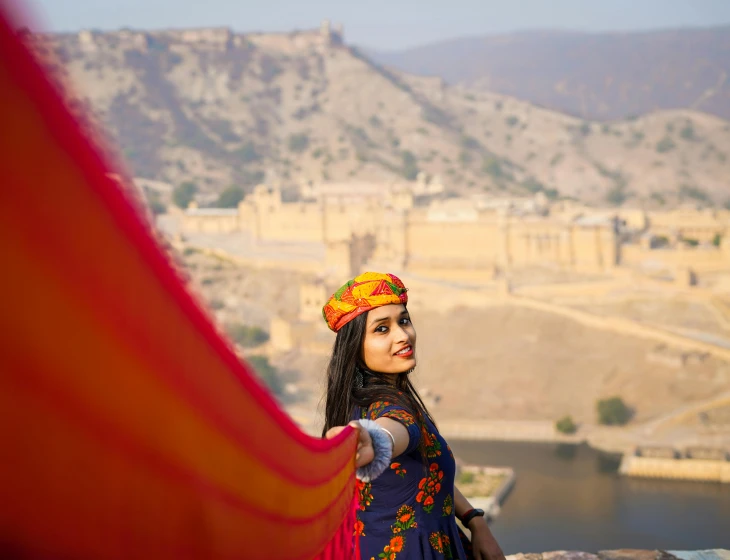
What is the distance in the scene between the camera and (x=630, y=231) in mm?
23719

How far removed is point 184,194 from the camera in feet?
137

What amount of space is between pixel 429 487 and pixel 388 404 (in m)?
0.16

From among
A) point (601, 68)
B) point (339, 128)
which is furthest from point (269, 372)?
point (601, 68)

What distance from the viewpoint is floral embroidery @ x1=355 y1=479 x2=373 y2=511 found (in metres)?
1.50

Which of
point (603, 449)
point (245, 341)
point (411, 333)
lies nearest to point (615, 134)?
point (245, 341)

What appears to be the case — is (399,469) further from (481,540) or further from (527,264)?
(527,264)

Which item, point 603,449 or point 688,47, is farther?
point 688,47

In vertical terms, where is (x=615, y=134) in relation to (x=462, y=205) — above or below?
above

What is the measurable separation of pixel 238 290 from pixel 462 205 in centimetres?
640

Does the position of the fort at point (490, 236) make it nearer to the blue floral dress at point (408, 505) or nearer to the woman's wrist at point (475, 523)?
the woman's wrist at point (475, 523)

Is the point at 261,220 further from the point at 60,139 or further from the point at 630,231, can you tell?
the point at 60,139

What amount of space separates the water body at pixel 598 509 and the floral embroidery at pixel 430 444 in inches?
484

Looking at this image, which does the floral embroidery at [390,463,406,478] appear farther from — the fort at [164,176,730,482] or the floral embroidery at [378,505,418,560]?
the fort at [164,176,730,482]

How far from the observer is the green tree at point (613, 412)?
19.5 meters
